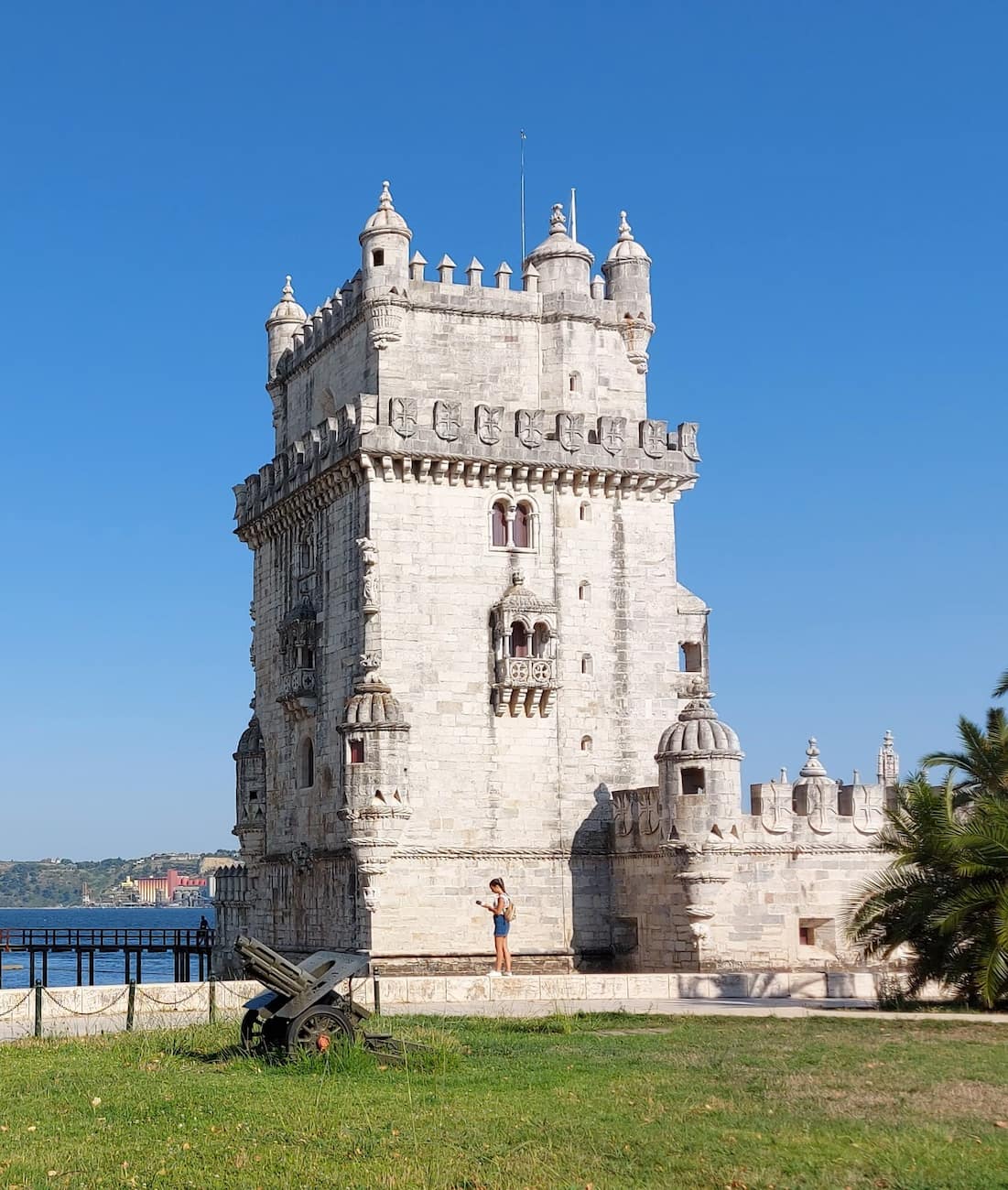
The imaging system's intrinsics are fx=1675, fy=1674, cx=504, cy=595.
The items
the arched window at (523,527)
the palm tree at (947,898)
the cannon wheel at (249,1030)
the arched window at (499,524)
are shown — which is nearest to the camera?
the cannon wheel at (249,1030)

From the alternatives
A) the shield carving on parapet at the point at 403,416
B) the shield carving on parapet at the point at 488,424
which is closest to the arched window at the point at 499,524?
the shield carving on parapet at the point at 488,424

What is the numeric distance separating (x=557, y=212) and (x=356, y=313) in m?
5.83

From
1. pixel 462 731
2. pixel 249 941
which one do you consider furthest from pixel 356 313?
pixel 249 941

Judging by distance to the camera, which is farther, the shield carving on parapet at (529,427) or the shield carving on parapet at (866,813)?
the shield carving on parapet at (529,427)

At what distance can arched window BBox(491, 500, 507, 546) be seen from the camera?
125ft

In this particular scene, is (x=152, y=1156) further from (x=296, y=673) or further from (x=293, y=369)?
(x=293, y=369)

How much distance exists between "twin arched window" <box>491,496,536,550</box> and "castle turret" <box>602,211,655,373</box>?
5.14 m

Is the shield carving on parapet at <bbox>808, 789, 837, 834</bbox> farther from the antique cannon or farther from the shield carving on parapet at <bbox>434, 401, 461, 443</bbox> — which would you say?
the antique cannon

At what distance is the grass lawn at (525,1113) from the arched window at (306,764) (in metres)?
17.5

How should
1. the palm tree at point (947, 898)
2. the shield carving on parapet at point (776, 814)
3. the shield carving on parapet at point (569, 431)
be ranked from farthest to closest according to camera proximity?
the shield carving on parapet at point (569, 431) < the shield carving on parapet at point (776, 814) < the palm tree at point (947, 898)

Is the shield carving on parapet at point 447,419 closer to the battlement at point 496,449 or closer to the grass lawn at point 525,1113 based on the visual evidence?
the battlement at point 496,449

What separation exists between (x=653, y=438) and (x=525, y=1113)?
24861mm

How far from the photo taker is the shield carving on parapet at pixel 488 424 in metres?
37.8

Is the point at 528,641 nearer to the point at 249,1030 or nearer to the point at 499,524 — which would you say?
the point at 499,524
